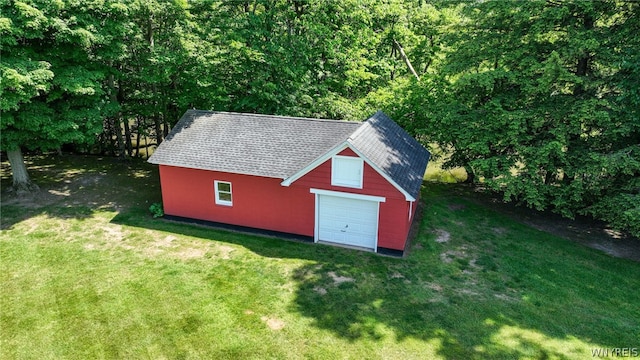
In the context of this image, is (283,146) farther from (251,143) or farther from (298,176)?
(298,176)

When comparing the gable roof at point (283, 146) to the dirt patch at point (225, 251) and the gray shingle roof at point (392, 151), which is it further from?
the dirt patch at point (225, 251)

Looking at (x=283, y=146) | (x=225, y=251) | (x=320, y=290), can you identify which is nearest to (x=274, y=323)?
(x=320, y=290)

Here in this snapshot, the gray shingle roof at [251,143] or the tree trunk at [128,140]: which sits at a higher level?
the gray shingle roof at [251,143]

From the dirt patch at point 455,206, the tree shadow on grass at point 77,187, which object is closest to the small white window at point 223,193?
the tree shadow on grass at point 77,187

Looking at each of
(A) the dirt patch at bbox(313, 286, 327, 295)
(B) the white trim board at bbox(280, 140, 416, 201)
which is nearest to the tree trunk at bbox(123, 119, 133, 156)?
(B) the white trim board at bbox(280, 140, 416, 201)

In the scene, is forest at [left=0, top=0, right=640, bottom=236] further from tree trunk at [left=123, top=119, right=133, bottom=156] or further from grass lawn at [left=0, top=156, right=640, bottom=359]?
grass lawn at [left=0, top=156, right=640, bottom=359]

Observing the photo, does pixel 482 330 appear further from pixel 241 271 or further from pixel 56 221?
pixel 56 221
